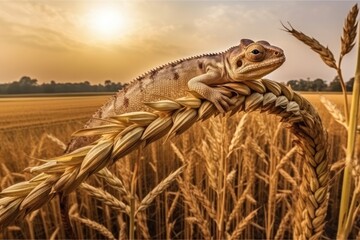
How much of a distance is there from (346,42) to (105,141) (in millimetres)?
487

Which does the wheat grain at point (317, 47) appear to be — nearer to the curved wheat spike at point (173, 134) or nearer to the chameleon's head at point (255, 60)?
the chameleon's head at point (255, 60)

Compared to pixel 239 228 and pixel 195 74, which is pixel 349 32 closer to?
pixel 195 74

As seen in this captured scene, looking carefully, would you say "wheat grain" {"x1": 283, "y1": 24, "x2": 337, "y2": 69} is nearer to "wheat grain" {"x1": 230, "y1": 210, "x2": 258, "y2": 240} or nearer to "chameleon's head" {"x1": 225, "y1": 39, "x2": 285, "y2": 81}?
"chameleon's head" {"x1": 225, "y1": 39, "x2": 285, "y2": 81}

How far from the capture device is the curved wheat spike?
0.30 metres

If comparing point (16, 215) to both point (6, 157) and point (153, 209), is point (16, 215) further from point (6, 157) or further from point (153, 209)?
point (6, 157)

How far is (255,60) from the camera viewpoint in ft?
2.20

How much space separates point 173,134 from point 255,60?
356 millimetres

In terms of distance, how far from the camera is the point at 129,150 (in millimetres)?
343

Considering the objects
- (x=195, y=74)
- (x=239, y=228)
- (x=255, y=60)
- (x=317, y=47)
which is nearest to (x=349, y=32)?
(x=317, y=47)

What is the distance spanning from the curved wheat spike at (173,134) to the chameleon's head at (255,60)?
0.16 meters

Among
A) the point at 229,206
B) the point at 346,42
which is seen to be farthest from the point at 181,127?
the point at 229,206

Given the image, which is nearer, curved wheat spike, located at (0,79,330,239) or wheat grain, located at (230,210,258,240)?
curved wheat spike, located at (0,79,330,239)

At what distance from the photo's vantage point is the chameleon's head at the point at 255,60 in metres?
0.64

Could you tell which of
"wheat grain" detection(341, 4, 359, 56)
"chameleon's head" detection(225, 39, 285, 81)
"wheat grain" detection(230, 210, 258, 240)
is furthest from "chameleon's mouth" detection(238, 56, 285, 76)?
"wheat grain" detection(230, 210, 258, 240)
